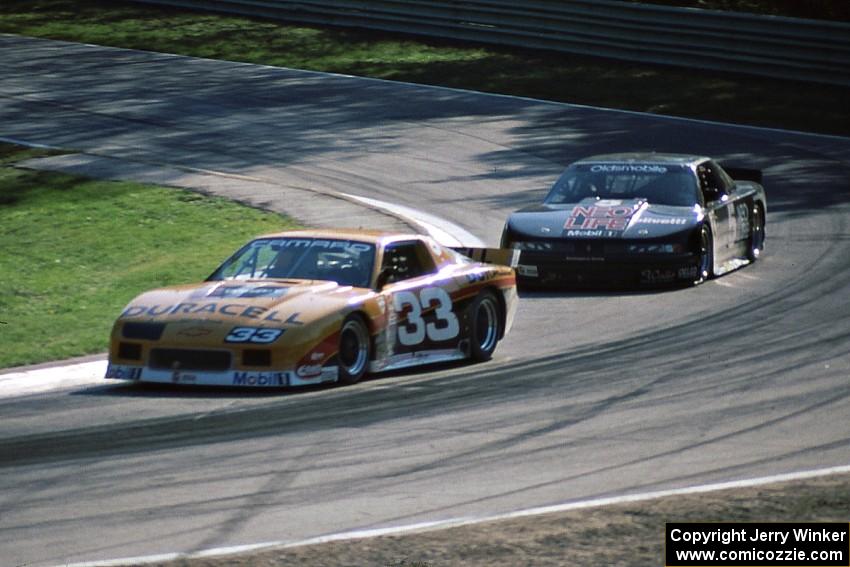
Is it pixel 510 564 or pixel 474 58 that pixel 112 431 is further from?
pixel 474 58

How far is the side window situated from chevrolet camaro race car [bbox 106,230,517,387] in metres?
0.01

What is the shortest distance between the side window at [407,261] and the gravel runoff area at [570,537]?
514 cm

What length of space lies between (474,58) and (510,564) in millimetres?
24842

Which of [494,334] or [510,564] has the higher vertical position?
[510,564]

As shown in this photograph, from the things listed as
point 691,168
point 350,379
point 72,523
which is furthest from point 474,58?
point 72,523

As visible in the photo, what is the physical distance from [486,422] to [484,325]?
322 cm

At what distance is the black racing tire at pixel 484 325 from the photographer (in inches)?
502

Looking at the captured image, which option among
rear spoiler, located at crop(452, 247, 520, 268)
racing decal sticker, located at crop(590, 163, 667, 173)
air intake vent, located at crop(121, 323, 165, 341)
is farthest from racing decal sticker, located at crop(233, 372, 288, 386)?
racing decal sticker, located at crop(590, 163, 667, 173)

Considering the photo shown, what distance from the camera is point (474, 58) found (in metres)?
30.5

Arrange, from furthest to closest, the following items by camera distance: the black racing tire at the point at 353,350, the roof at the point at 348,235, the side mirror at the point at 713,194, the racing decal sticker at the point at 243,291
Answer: the side mirror at the point at 713,194 → the roof at the point at 348,235 → the racing decal sticker at the point at 243,291 → the black racing tire at the point at 353,350

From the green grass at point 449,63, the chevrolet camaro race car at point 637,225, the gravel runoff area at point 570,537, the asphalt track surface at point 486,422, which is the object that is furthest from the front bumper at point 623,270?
the green grass at point 449,63

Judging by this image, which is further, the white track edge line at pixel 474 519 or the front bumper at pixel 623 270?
Answer: the front bumper at pixel 623 270

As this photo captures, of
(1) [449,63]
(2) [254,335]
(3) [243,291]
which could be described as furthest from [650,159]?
(1) [449,63]

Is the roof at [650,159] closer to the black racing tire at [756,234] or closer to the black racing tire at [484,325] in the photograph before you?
the black racing tire at [756,234]
